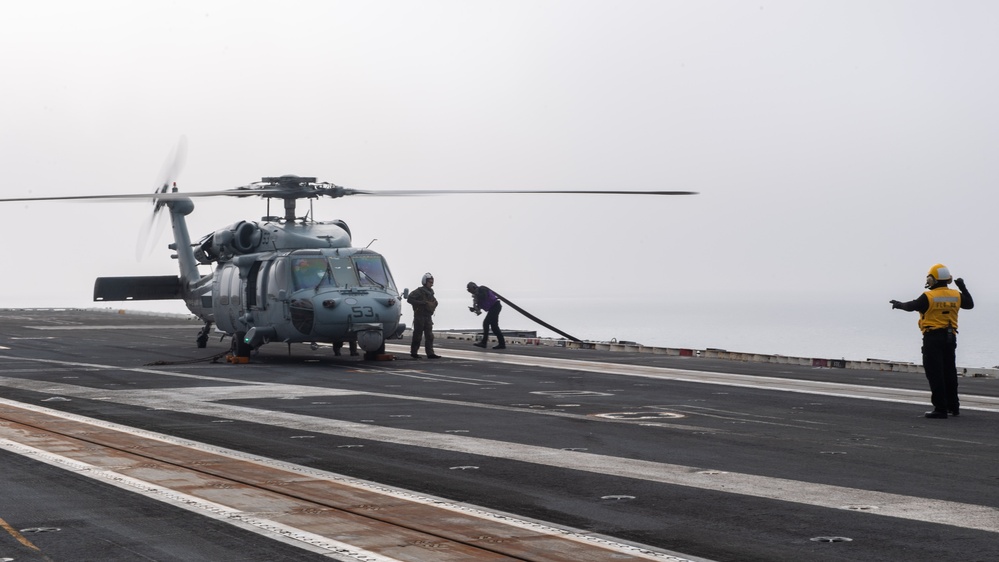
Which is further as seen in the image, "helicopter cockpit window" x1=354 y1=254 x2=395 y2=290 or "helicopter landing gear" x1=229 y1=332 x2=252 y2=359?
"helicopter landing gear" x1=229 y1=332 x2=252 y2=359

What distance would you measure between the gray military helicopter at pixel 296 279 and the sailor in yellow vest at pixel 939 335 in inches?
385

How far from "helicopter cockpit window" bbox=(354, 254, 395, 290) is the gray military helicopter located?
0.03m

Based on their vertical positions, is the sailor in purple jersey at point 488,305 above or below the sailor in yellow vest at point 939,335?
above

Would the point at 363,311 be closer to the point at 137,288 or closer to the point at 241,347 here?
the point at 241,347

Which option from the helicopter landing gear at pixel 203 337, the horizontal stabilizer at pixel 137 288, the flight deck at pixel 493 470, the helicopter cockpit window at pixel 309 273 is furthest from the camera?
the horizontal stabilizer at pixel 137 288

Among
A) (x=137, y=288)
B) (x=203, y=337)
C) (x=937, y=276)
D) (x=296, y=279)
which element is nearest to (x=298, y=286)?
(x=296, y=279)

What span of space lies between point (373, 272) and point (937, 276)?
46.7 ft

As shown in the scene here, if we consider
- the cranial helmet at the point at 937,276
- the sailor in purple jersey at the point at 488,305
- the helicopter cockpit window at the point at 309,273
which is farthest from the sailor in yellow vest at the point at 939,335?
the sailor in purple jersey at the point at 488,305

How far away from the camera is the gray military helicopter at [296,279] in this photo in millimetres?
26141

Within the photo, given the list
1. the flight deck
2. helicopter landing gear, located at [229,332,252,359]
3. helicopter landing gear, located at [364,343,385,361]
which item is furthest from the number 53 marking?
the flight deck

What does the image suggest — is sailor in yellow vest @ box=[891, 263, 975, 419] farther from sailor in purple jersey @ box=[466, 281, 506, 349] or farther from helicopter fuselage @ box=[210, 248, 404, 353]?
sailor in purple jersey @ box=[466, 281, 506, 349]

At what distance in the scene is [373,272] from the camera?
2734 cm

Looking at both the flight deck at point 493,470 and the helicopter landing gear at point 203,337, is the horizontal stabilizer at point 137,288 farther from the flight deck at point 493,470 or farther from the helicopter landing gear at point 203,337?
the flight deck at point 493,470

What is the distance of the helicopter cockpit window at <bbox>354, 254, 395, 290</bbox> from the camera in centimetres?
2709
